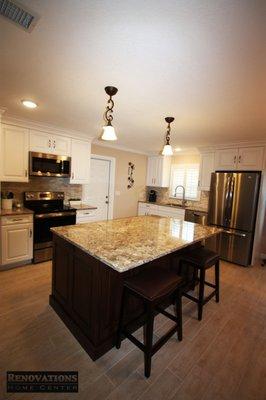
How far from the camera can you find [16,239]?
3.11 meters

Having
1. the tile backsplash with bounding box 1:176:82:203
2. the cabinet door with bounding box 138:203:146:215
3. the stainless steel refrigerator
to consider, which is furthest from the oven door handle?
the stainless steel refrigerator

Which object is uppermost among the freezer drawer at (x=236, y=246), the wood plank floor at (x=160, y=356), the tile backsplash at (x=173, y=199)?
the tile backsplash at (x=173, y=199)

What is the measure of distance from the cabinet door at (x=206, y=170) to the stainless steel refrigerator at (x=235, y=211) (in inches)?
12.8

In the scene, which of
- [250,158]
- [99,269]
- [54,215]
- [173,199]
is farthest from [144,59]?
[173,199]

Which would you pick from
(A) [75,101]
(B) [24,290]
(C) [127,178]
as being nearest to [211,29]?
(A) [75,101]

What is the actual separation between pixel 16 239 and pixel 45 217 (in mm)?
535

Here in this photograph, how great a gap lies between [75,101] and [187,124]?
162cm

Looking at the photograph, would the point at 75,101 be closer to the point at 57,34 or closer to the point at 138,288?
the point at 57,34

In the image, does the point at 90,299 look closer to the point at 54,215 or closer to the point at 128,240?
the point at 128,240

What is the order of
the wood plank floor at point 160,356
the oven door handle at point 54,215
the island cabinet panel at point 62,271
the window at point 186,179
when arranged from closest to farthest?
the wood plank floor at point 160,356 → the island cabinet panel at point 62,271 → the oven door handle at point 54,215 → the window at point 186,179

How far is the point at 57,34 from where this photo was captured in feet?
4.29

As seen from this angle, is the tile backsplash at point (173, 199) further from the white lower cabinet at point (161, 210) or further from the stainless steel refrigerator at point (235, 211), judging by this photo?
the stainless steel refrigerator at point (235, 211)

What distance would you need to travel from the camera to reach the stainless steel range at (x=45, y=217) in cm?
331

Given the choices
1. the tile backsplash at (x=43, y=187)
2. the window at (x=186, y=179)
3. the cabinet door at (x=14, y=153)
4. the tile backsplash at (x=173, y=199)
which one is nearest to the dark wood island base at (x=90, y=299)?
the cabinet door at (x=14, y=153)
